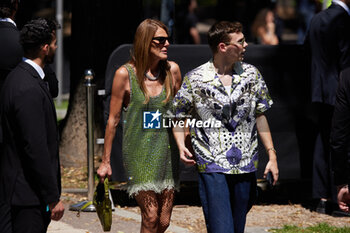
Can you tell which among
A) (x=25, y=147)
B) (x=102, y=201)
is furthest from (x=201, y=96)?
(x=25, y=147)

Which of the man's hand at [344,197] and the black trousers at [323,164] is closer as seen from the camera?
the man's hand at [344,197]

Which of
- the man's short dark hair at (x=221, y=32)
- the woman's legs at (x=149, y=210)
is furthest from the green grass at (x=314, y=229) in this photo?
the man's short dark hair at (x=221, y=32)

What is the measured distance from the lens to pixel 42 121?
418cm

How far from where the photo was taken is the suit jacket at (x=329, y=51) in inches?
315

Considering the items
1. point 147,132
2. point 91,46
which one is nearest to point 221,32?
point 147,132

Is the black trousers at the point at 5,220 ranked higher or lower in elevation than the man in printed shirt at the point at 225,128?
lower

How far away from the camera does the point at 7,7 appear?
5.52 meters

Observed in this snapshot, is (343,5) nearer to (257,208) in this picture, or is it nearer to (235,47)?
(257,208)

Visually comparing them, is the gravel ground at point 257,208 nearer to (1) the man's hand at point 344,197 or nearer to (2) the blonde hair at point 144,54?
(2) the blonde hair at point 144,54

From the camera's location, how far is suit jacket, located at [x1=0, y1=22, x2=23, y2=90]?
5.28m

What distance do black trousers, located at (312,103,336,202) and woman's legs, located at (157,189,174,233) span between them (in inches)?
121

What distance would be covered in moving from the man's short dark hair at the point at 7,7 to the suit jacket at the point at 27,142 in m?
1.32

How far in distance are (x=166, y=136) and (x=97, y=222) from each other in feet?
7.39

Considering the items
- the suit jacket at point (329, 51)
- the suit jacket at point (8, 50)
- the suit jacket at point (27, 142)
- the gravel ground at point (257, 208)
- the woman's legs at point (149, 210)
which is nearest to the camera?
the suit jacket at point (27, 142)
